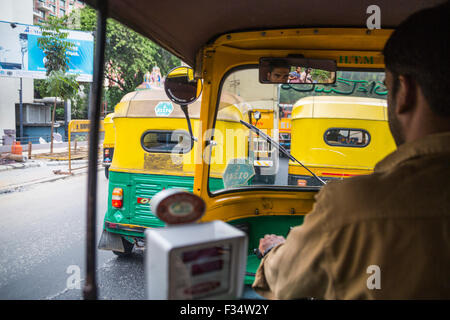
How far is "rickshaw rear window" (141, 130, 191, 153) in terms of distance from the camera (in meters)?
4.49

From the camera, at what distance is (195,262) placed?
2.28 feet

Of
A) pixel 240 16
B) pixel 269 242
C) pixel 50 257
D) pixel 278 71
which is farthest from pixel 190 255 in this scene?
pixel 50 257

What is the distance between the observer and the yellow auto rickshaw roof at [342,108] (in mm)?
4125

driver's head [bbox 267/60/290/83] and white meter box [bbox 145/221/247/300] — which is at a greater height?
driver's head [bbox 267/60/290/83]

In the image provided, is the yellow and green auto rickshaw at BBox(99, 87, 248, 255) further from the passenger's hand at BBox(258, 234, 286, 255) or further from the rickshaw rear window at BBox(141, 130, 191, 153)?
the passenger's hand at BBox(258, 234, 286, 255)

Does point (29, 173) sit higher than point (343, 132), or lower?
lower

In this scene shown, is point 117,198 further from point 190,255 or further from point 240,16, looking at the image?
point 190,255

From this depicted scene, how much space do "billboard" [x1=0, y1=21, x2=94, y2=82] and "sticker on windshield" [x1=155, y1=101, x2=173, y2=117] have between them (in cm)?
1160

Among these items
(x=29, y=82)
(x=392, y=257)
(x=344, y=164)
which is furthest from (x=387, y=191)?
(x=29, y=82)

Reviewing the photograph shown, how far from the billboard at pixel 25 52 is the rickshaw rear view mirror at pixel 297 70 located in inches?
551

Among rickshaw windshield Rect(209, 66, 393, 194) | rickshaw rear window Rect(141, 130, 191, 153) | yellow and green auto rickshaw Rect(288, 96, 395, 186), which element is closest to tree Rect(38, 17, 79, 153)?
rickshaw rear window Rect(141, 130, 191, 153)

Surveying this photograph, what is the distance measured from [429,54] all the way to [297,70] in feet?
4.78

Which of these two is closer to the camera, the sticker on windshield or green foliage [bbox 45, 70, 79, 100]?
the sticker on windshield
